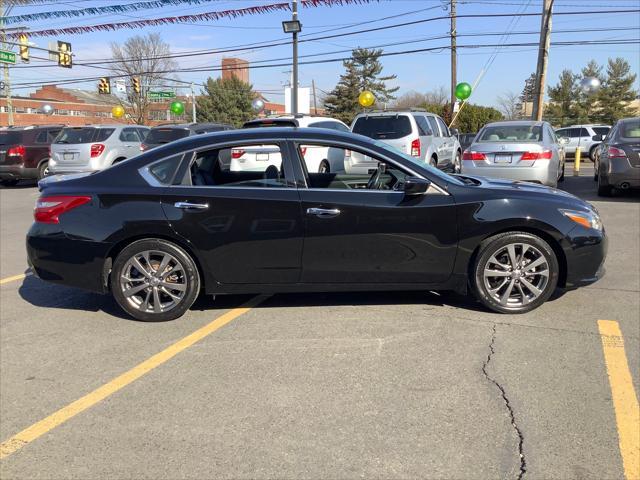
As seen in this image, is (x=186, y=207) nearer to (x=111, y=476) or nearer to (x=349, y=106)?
(x=111, y=476)

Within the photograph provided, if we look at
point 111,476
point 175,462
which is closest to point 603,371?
point 175,462

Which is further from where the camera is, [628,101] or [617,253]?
[628,101]

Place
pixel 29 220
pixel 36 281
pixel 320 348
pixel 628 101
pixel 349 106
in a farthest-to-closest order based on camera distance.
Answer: pixel 349 106
pixel 628 101
pixel 29 220
pixel 36 281
pixel 320 348

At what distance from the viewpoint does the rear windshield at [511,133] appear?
11.0 metres

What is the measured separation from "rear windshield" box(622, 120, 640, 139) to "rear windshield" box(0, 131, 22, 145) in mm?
16384

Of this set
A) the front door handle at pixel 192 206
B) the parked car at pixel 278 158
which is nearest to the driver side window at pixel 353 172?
the parked car at pixel 278 158

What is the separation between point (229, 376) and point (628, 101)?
211 feet

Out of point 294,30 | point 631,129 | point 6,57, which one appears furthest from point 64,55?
point 631,129

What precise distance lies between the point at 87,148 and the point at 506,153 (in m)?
10.6

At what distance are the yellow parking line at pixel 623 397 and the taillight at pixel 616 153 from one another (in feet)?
23.8

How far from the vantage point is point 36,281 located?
6.27m

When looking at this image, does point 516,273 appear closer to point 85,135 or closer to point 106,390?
point 106,390

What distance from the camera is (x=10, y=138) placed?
1716cm

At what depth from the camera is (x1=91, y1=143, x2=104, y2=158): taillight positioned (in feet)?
48.8
